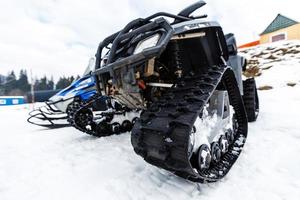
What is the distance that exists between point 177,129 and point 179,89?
562 mm

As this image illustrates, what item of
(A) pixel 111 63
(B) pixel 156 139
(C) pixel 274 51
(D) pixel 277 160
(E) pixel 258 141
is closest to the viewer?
(B) pixel 156 139

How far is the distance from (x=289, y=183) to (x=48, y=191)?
218 centimetres

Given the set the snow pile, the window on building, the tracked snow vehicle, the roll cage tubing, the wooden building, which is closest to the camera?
the roll cage tubing

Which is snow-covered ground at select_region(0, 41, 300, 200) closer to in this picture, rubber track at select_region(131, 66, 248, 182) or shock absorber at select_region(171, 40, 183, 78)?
rubber track at select_region(131, 66, 248, 182)

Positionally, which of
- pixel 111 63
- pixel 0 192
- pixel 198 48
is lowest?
pixel 0 192

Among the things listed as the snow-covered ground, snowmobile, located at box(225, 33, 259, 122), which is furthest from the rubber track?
snowmobile, located at box(225, 33, 259, 122)

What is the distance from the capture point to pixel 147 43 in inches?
86.3

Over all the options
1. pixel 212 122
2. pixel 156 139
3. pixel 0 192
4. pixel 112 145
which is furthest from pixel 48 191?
pixel 212 122

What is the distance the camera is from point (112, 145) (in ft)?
12.1

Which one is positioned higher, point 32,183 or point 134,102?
point 134,102

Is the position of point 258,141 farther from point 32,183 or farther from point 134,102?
point 32,183

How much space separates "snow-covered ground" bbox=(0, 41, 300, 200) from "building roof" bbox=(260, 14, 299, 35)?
2580cm

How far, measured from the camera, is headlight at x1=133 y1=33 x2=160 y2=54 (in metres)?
2.12

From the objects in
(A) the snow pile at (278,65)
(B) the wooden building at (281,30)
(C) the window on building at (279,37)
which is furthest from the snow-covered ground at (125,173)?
(C) the window on building at (279,37)
